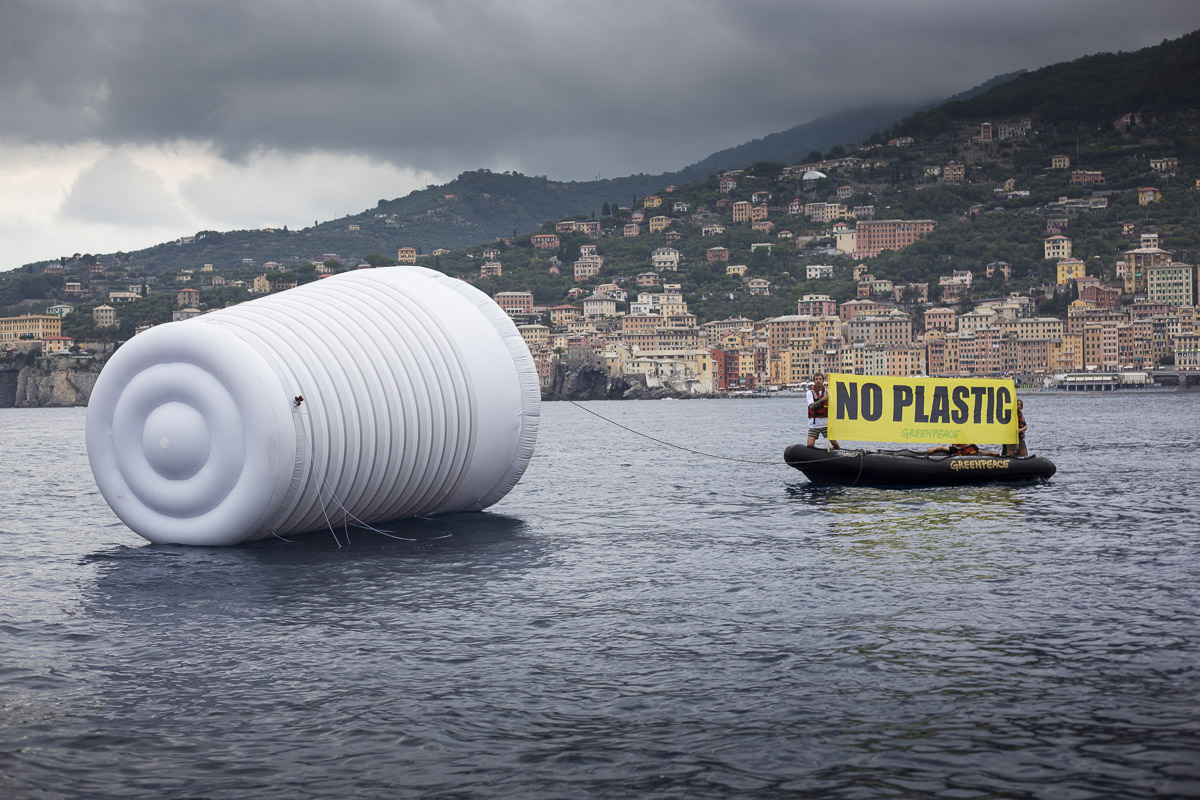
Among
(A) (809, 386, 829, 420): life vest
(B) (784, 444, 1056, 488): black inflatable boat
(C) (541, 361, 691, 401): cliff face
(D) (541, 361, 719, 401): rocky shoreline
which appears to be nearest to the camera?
(B) (784, 444, 1056, 488): black inflatable boat

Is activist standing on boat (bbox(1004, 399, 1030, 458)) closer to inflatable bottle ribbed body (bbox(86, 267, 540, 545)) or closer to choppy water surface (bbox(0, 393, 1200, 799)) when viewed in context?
choppy water surface (bbox(0, 393, 1200, 799))

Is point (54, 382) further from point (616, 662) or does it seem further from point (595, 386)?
point (616, 662)

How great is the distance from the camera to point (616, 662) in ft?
31.9

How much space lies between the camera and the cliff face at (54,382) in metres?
166

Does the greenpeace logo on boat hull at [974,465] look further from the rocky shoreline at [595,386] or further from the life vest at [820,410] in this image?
the rocky shoreline at [595,386]

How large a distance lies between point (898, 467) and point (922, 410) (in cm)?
183

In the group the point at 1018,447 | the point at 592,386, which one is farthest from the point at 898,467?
the point at 592,386

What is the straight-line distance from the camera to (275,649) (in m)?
10.4

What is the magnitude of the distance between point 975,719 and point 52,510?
69.9 feet

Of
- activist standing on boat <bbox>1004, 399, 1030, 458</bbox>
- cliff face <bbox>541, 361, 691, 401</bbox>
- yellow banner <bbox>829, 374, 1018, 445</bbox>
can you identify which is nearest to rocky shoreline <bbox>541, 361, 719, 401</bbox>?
cliff face <bbox>541, 361, 691, 401</bbox>

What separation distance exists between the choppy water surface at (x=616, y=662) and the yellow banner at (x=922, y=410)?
19.2 ft

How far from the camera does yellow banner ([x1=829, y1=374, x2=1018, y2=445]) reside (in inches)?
968

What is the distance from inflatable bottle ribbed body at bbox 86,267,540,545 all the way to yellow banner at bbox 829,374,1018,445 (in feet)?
28.3

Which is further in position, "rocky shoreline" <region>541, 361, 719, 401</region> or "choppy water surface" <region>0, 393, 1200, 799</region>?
"rocky shoreline" <region>541, 361, 719, 401</region>
